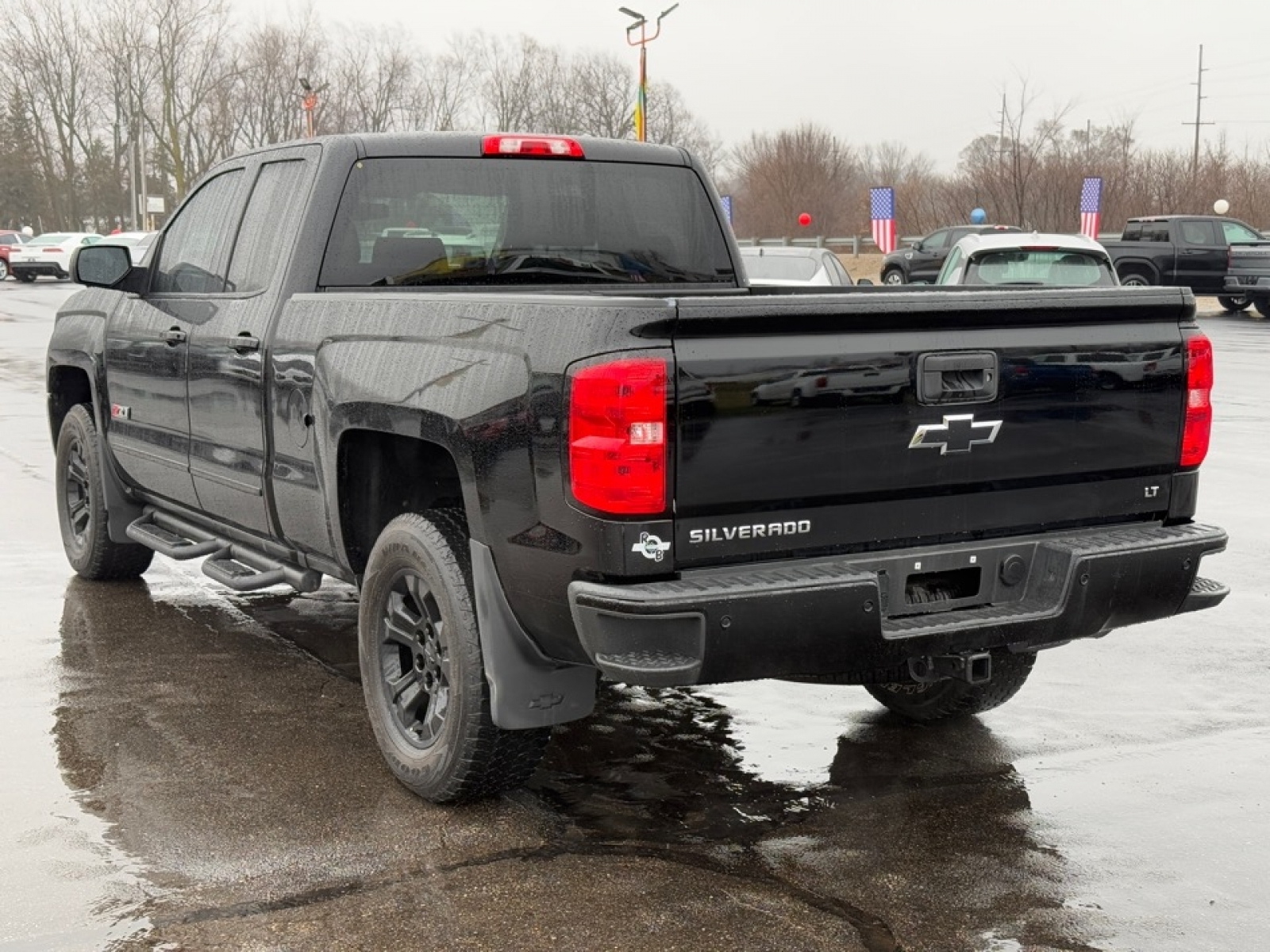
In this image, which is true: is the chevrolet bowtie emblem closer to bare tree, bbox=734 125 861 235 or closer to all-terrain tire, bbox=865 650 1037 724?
all-terrain tire, bbox=865 650 1037 724

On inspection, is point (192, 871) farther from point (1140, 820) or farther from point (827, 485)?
point (1140, 820)

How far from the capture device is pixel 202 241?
6.20 metres

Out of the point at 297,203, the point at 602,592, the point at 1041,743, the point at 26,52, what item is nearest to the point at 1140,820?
the point at 1041,743

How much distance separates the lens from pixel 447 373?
421 centimetres

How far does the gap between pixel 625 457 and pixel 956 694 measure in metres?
2.11

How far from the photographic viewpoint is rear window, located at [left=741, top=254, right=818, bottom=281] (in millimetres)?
17297

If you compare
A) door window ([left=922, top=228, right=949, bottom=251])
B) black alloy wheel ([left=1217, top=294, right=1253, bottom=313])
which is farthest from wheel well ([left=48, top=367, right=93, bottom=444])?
door window ([left=922, top=228, right=949, bottom=251])

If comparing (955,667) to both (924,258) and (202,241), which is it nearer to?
(202,241)

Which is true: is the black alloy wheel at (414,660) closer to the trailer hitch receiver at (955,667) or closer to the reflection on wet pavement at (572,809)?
the reflection on wet pavement at (572,809)

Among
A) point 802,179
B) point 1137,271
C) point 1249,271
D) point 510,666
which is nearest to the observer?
point 510,666

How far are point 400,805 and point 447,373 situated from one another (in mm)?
1294

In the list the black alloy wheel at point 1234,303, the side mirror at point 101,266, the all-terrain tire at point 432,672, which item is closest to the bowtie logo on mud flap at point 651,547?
the all-terrain tire at point 432,672

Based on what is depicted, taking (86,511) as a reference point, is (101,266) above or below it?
above

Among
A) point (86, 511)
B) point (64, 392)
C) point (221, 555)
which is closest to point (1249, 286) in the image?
point (64, 392)
